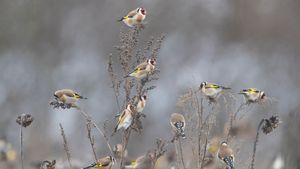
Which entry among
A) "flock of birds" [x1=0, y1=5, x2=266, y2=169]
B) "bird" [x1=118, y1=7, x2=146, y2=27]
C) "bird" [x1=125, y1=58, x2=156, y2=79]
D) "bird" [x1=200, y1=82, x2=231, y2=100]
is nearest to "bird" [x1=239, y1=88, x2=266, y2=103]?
"flock of birds" [x1=0, y1=5, x2=266, y2=169]

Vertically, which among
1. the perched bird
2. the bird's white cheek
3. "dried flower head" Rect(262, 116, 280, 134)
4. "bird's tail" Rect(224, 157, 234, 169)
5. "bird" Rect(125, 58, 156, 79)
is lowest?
"bird's tail" Rect(224, 157, 234, 169)

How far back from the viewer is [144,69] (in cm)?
446

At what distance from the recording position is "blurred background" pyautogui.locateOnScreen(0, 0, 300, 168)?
13.7 meters

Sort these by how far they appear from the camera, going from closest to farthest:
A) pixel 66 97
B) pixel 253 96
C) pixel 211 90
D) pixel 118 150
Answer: pixel 66 97, pixel 253 96, pixel 211 90, pixel 118 150

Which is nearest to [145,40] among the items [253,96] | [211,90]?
[211,90]

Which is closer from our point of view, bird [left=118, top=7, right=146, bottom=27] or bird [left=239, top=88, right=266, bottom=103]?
bird [left=239, top=88, right=266, bottom=103]

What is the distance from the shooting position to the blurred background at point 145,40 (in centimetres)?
1371

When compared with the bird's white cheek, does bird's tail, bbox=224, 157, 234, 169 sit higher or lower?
lower

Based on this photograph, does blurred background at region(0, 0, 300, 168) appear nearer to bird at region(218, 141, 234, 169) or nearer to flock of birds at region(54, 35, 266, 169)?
flock of birds at region(54, 35, 266, 169)

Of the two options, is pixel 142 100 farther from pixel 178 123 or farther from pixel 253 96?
pixel 253 96

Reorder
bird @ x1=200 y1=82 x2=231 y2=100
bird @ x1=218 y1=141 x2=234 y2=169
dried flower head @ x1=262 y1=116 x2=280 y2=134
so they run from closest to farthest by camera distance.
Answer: dried flower head @ x1=262 y1=116 x2=280 y2=134 < bird @ x1=218 y1=141 x2=234 y2=169 < bird @ x1=200 y1=82 x2=231 y2=100

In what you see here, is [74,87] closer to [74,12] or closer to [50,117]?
[50,117]

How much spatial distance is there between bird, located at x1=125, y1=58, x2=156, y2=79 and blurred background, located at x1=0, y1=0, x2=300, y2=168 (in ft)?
27.2

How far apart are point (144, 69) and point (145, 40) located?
418 inches
